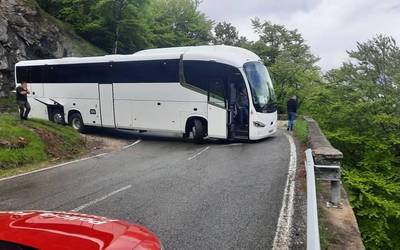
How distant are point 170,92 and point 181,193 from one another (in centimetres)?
1010

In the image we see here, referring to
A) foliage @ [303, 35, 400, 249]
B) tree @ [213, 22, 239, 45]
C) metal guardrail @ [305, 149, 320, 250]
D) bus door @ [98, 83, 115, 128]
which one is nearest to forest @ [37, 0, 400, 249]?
foliage @ [303, 35, 400, 249]

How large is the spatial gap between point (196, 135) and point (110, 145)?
4.01 metres

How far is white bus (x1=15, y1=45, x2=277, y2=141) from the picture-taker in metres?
17.3

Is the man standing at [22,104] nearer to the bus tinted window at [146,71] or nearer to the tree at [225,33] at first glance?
the bus tinted window at [146,71]

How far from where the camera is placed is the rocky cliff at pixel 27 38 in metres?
26.9

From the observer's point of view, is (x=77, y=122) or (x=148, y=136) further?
(x=148, y=136)

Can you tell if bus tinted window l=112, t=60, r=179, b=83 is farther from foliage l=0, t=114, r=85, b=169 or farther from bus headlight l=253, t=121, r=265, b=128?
bus headlight l=253, t=121, r=265, b=128

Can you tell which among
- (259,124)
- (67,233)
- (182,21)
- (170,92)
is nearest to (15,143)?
(170,92)

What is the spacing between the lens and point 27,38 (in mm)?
28641

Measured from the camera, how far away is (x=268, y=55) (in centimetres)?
3975

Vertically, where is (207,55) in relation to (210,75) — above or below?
above

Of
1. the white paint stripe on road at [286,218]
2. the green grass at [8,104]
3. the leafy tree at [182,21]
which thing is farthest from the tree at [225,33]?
the white paint stripe on road at [286,218]

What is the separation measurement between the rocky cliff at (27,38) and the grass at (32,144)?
1127 cm

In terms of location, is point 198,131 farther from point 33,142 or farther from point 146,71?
point 33,142
